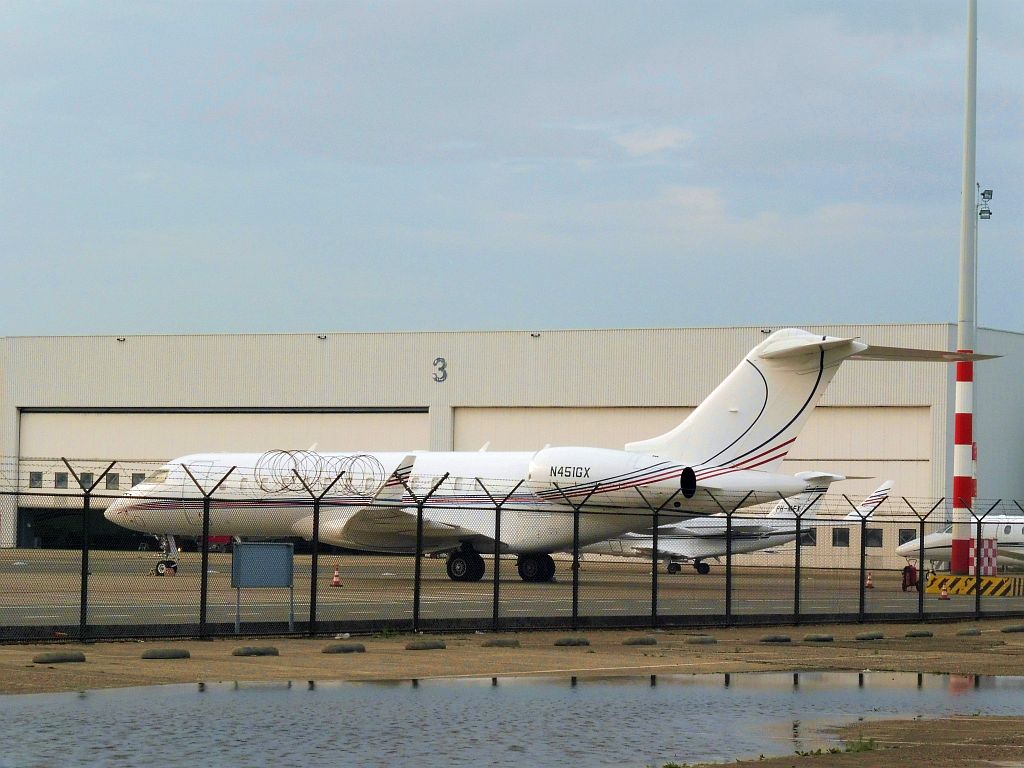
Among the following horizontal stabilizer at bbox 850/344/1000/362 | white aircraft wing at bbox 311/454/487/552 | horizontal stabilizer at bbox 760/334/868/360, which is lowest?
white aircraft wing at bbox 311/454/487/552

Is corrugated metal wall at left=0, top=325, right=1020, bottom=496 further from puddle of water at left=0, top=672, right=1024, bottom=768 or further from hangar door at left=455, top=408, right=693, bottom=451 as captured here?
puddle of water at left=0, top=672, right=1024, bottom=768

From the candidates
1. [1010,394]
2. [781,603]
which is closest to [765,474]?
[781,603]

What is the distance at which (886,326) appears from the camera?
58.9m

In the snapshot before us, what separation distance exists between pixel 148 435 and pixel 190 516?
1123 inches

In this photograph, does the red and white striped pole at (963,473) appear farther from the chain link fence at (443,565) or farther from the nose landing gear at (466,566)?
the nose landing gear at (466,566)

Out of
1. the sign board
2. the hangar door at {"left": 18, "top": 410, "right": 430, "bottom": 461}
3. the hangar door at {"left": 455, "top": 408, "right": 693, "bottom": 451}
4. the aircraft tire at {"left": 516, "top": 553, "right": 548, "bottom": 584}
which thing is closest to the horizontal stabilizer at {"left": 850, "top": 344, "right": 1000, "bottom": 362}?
the aircraft tire at {"left": 516, "top": 553, "right": 548, "bottom": 584}

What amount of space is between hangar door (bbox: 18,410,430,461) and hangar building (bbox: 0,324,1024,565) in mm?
66

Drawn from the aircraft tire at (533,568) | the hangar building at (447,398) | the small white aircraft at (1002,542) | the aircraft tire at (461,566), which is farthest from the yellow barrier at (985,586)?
the hangar building at (447,398)

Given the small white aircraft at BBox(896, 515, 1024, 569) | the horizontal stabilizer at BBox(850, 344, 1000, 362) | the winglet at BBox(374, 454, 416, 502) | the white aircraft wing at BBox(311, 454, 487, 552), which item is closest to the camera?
the horizontal stabilizer at BBox(850, 344, 1000, 362)

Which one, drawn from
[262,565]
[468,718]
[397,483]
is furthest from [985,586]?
[468,718]

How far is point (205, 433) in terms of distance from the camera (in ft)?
227

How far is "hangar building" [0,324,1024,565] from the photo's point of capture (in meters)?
59.2

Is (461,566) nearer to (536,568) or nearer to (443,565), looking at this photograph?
(536,568)

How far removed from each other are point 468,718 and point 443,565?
39.7 meters
